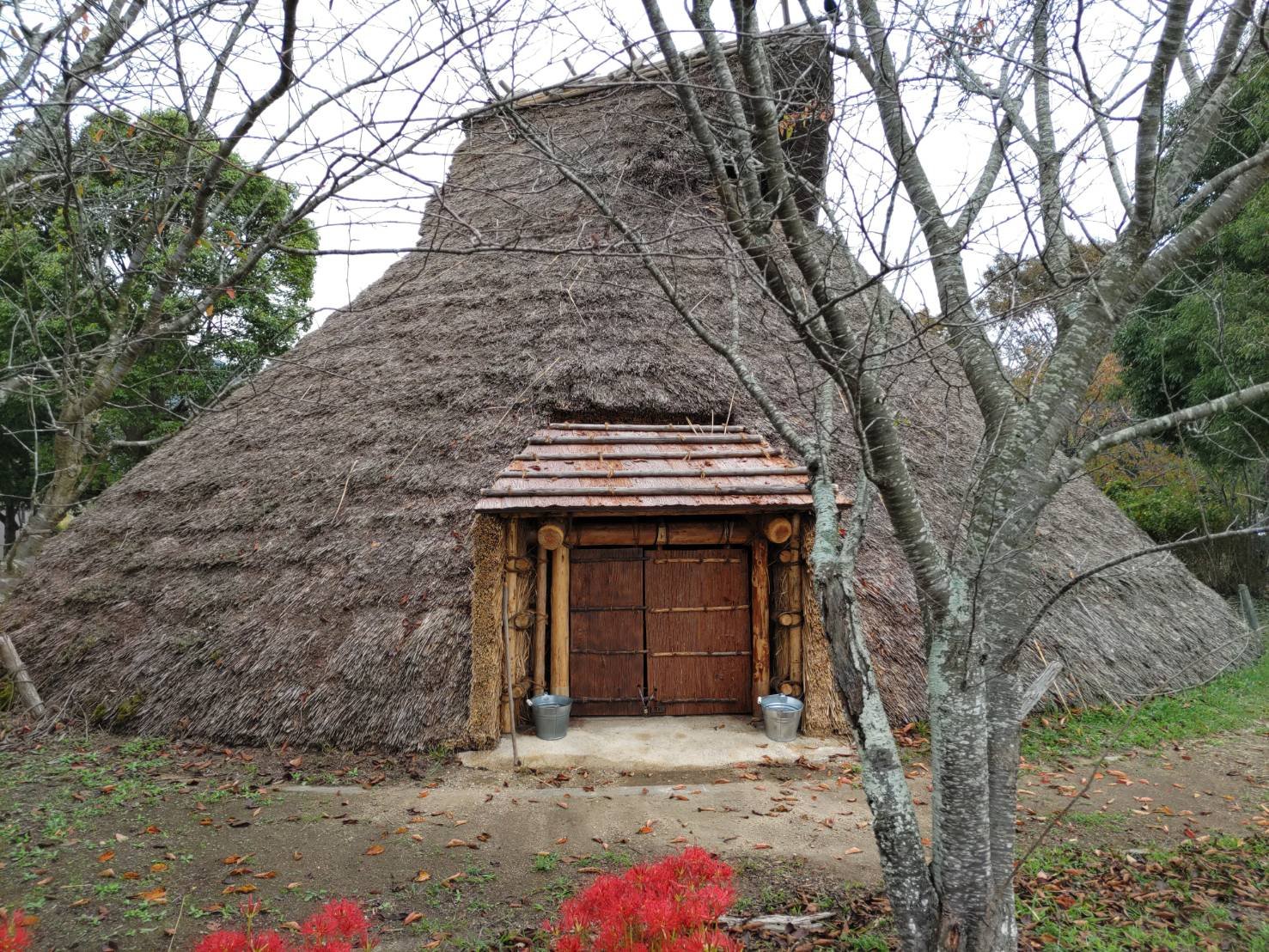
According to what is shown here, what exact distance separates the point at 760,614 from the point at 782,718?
85cm

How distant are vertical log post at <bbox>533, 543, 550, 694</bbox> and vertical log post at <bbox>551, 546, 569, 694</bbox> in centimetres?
8

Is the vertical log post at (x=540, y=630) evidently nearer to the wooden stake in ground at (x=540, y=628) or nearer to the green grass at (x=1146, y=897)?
the wooden stake in ground at (x=540, y=628)

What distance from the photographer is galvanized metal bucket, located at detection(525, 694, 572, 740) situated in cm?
597

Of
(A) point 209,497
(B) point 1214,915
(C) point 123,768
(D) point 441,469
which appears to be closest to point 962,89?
(B) point 1214,915

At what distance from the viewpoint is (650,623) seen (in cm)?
648

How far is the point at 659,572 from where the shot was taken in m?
6.50

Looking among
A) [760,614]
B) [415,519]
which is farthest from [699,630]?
[415,519]

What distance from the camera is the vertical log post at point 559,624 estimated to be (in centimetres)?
630

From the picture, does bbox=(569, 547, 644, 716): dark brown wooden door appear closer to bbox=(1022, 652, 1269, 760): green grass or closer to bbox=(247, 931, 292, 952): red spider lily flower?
bbox=(1022, 652, 1269, 760): green grass

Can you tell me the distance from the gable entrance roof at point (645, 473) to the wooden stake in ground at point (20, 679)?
4273 millimetres

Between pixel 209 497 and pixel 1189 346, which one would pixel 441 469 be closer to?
pixel 209 497

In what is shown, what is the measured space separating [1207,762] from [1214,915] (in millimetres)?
2884

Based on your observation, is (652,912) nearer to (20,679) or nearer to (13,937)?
(13,937)

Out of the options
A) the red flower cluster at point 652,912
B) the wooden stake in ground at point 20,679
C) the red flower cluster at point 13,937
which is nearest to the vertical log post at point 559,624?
the red flower cluster at point 652,912
